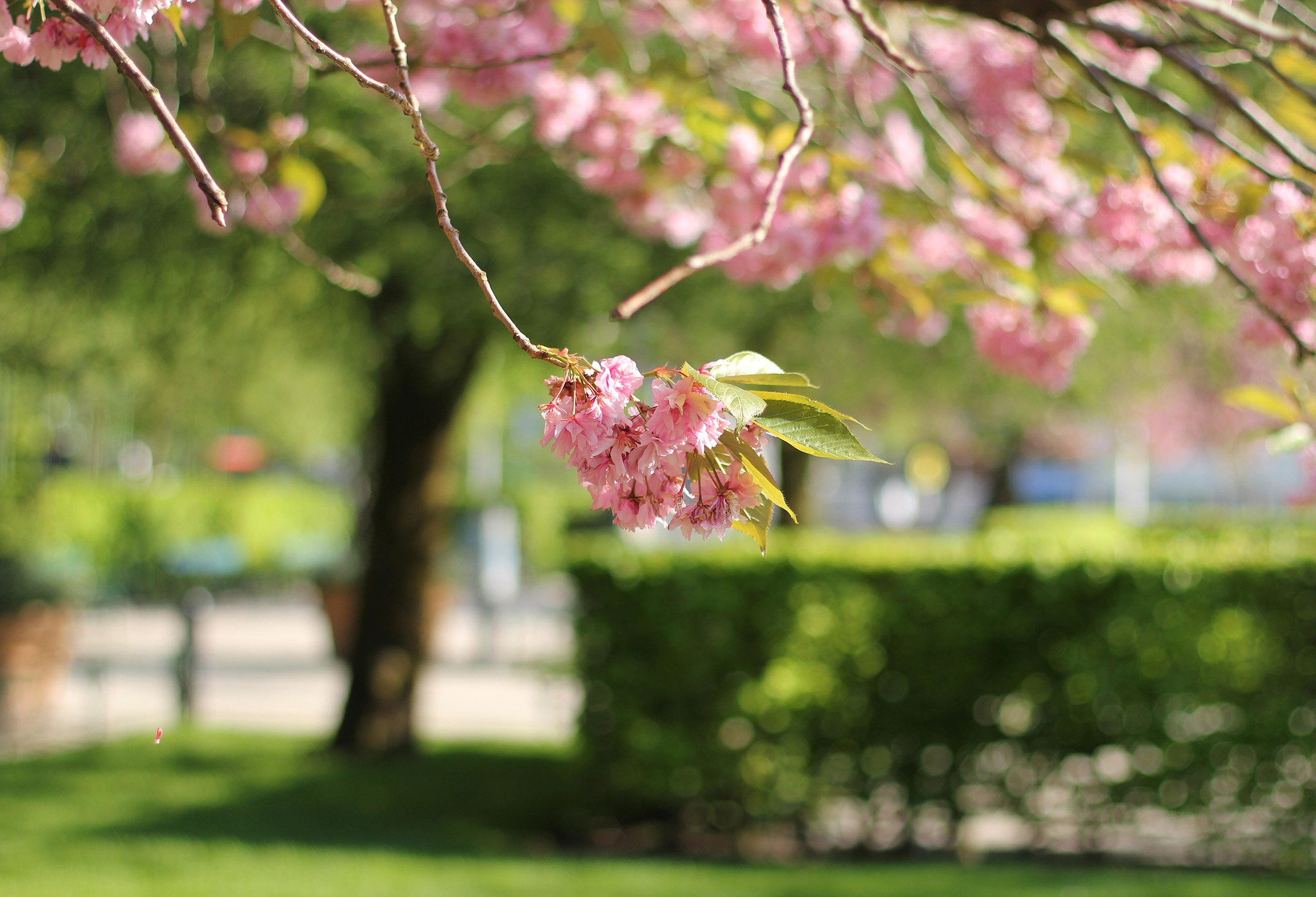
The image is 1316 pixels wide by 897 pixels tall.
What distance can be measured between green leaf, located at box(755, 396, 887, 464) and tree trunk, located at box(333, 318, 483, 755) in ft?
19.2

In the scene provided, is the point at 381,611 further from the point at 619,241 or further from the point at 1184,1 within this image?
the point at 1184,1

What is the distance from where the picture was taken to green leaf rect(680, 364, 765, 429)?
1221 millimetres

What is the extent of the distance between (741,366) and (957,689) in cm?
426

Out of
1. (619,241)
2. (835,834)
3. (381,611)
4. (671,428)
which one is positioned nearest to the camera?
(671,428)

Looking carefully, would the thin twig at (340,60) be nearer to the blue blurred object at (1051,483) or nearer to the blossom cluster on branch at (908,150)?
the blossom cluster on branch at (908,150)

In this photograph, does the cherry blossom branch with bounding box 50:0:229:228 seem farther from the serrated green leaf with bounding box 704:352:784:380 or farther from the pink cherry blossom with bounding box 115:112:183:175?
the pink cherry blossom with bounding box 115:112:183:175

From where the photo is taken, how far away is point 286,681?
36.3 ft

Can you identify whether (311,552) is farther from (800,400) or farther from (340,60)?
(800,400)

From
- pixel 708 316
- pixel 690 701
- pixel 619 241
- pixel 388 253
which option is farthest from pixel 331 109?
pixel 690 701

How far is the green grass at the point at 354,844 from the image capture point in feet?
15.4

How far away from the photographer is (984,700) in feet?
17.5

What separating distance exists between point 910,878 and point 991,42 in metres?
3.11

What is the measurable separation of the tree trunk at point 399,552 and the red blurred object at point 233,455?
2257cm

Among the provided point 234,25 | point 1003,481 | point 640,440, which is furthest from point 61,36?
point 1003,481
